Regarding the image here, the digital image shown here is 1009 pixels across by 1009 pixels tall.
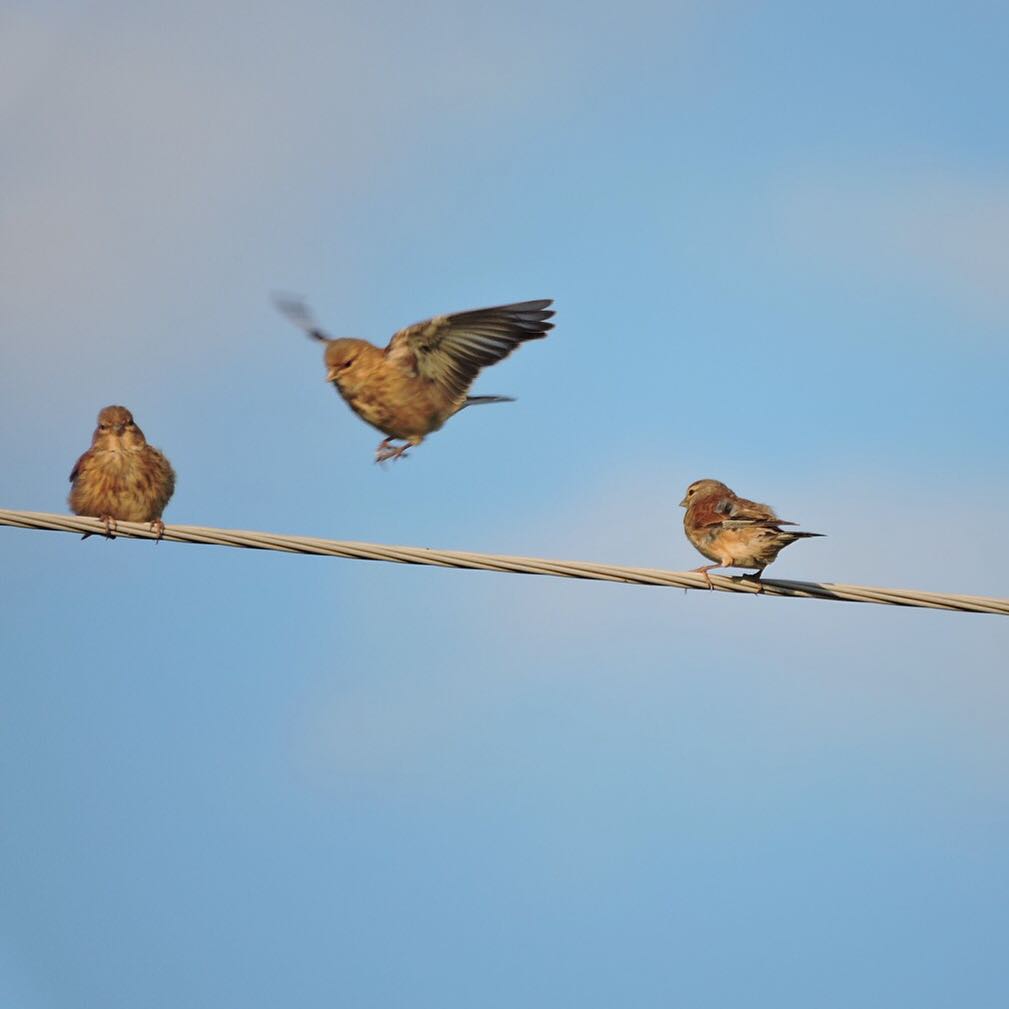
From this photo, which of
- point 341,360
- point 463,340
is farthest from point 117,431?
point 463,340

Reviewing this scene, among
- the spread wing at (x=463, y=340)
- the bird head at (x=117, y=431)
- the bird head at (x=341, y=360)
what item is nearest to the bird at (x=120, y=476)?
the bird head at (x=117, y=431)

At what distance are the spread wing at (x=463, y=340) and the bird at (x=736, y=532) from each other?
169 cm

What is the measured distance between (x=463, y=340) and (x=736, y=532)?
2265 millimetres

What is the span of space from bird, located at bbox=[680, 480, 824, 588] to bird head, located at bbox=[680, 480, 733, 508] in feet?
0.57

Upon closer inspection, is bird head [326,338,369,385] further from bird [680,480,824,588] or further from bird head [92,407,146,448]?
bird [680,480,824,588]

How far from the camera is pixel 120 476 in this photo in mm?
11484

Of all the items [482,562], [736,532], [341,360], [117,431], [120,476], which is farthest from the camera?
[117,431]

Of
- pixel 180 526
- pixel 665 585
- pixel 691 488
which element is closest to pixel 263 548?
pixel 180 526

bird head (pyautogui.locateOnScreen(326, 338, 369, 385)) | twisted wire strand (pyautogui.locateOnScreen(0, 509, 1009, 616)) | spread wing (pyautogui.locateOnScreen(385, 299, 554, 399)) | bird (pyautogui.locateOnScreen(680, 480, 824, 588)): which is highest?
spread wing (pyautogui.locateOnScreen(385, 299, 554, 399))

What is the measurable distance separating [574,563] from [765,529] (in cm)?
293

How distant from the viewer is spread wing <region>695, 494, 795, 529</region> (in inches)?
417

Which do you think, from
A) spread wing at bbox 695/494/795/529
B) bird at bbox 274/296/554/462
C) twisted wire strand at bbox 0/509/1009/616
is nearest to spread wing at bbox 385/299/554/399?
bird at bbox 274/296/554/462

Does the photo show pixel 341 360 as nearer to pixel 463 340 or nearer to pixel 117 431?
pixel 463 340

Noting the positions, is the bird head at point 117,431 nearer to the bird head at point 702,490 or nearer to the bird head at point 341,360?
the bird head at point 341,360
